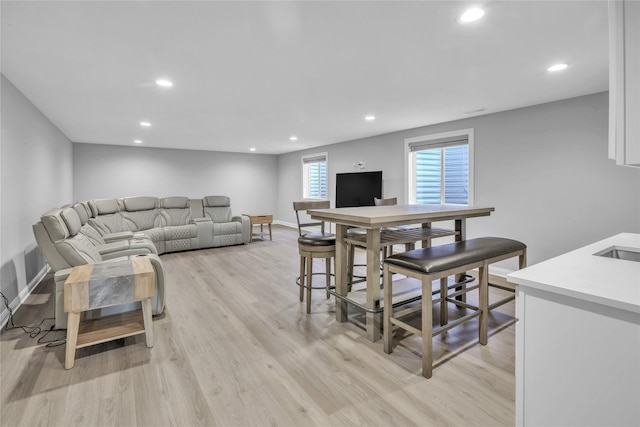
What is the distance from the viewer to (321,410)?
167 cm

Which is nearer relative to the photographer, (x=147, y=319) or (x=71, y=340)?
(x=71, y=340)

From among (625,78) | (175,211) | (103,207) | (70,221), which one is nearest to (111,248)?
(70,221)

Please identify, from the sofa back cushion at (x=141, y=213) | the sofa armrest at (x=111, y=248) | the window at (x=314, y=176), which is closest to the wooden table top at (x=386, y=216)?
the sofa armrest at (x=111, y=248)

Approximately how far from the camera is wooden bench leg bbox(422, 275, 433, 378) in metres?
1.95

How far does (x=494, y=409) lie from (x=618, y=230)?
291cm

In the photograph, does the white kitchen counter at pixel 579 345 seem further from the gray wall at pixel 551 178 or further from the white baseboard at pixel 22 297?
Answer: the white baseboard at pixel 22 297

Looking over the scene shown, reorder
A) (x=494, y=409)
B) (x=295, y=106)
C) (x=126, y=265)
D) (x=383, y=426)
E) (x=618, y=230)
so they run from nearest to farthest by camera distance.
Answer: (x=383, y=426) < (x=494, y=409) < (x=126, y=265) < (x=618, y=230) < (x=295, y=106)

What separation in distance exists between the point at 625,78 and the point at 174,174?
877 cm

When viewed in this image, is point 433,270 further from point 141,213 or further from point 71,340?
point 141,213

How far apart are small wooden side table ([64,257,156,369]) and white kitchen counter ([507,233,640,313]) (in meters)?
2.33

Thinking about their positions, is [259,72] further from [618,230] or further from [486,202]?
[618,230]

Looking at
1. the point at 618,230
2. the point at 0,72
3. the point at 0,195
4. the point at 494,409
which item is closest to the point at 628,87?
the point at 494,409

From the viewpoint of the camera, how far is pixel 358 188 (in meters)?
6.13

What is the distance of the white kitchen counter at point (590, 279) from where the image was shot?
86cm
